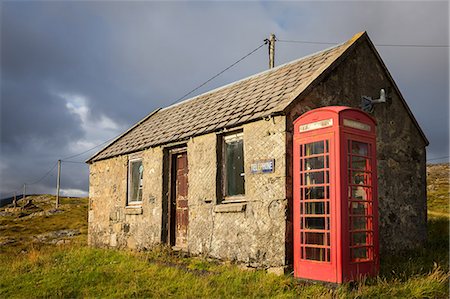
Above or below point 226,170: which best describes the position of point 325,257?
below

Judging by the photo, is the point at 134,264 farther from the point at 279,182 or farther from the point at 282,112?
the point at 282,112

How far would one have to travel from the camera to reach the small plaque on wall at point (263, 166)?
8.09 meters

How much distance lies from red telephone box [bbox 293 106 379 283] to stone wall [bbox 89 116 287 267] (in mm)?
684

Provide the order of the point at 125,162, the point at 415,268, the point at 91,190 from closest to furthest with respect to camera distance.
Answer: the point at 415,268, the point at 125,162, the point at 91,190

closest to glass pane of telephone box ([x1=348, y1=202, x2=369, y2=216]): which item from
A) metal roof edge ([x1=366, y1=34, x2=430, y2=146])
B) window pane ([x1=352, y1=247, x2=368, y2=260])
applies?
window pane ([x1=352, y1=247, x2=368, y2=260])

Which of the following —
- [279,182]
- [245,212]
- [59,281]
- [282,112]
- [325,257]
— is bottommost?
[59,281]

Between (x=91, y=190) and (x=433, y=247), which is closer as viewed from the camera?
(x=433, y=247)

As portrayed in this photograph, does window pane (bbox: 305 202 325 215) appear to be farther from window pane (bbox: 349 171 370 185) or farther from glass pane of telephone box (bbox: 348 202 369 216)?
window pane (bbox: 349 171 370 185)

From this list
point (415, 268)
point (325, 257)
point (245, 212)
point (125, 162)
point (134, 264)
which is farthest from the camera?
point (125, 162)

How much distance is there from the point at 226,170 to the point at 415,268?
4240mm

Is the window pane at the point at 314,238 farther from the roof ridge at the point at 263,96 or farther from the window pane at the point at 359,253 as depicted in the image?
Answer: the roof ridge at the point at 263,96

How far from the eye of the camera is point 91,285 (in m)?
8.08

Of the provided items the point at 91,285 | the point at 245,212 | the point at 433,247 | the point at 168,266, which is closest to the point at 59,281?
the point at 91,285

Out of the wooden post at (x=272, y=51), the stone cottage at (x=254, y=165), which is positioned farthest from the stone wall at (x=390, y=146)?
the wooden post at (x=272, y=51)
